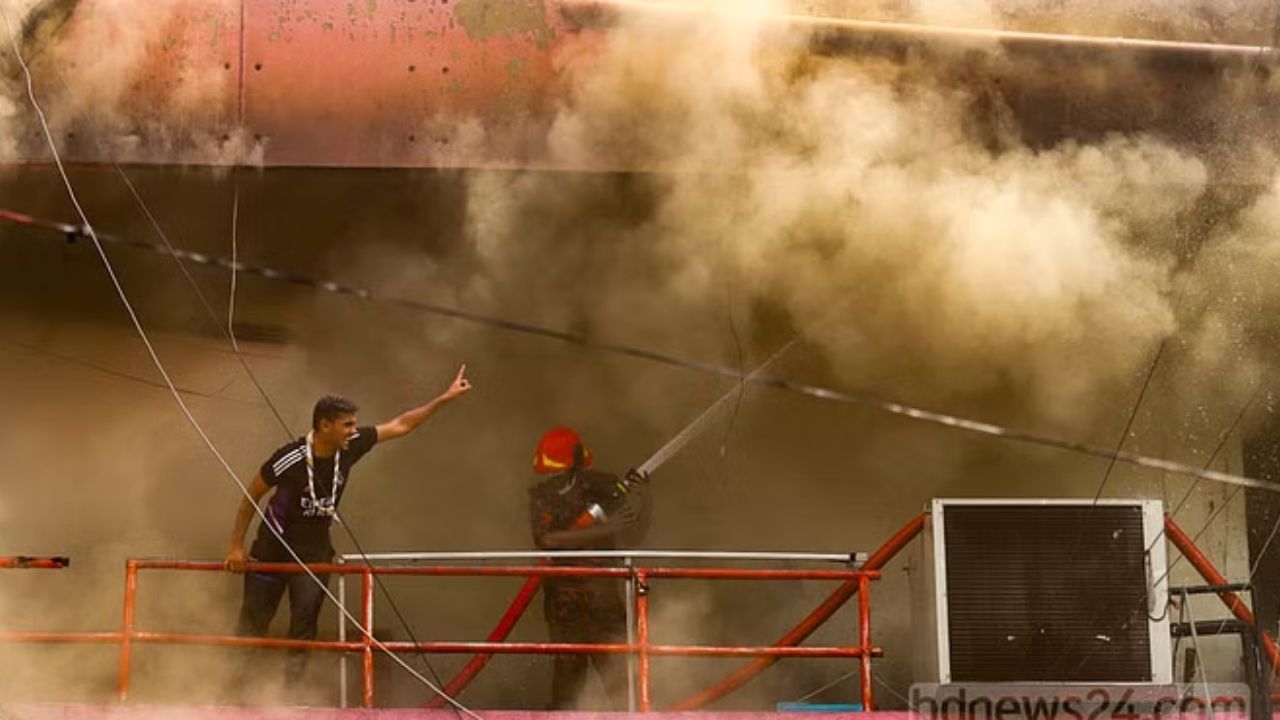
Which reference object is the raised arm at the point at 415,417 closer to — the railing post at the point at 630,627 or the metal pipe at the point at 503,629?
the metal pipe at the point at 503,629

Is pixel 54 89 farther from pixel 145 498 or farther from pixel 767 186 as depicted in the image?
pixel 767 186

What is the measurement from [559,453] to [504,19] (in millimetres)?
2471

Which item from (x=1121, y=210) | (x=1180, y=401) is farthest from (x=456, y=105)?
(x=1180, y=401)

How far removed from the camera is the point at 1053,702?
298 inches

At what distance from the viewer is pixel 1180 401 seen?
10.7m

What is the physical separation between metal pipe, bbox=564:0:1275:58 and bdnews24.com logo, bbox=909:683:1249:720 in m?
3.76

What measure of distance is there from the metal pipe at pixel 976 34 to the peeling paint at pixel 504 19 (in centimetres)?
19

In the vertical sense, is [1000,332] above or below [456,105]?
below

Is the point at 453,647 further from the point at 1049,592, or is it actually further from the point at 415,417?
the point at 1049,592

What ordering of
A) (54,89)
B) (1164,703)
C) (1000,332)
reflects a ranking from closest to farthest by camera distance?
(1164,703), (54,89), (1000,332)

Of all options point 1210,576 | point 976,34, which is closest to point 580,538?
point 1210,576

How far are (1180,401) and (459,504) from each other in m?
4.39

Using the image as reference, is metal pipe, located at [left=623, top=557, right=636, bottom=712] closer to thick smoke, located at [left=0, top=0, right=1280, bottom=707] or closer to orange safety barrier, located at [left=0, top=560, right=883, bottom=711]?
orange safety barrier, located at [left=0, top=560, right=883, bottom=711]

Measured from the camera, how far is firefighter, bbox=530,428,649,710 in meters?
8.87
